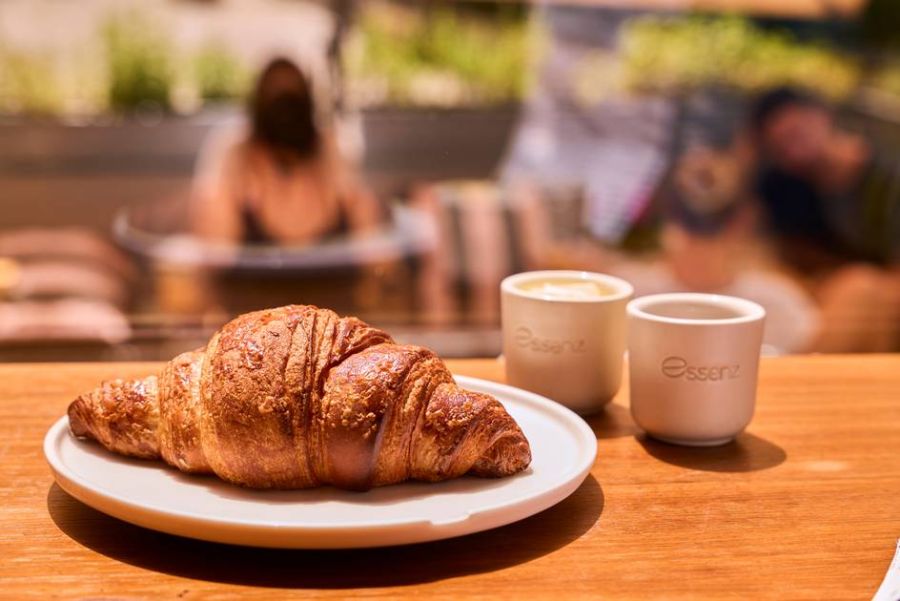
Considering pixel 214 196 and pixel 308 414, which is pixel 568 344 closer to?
pixel 308 414

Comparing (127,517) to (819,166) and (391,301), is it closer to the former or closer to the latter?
(391,301)

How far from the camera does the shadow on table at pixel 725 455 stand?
0.80 metres

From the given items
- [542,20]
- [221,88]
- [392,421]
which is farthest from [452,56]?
[392,421]

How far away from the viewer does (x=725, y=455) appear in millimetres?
826

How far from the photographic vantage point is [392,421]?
2.18ft

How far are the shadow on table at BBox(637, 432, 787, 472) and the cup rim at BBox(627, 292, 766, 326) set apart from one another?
10 cm

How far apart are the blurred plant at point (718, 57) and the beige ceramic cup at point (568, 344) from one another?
4.23ft

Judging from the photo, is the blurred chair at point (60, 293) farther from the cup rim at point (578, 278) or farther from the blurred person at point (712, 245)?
the cup rim at point (578, 278)

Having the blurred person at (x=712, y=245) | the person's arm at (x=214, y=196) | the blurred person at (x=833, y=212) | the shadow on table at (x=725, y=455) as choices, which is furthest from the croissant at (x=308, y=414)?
the blurred person at (x=833, y=212)

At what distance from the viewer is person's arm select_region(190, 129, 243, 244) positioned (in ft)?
6.59

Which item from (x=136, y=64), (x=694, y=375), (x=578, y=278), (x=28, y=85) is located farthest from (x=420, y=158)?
(x=694, y=375)

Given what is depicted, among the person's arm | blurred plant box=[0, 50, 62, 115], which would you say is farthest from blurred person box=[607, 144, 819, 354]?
blurred plant box=[0, 50, 62, 115]

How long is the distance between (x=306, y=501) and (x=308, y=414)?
5 cm

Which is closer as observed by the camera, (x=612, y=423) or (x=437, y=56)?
(x=612, y=423)
